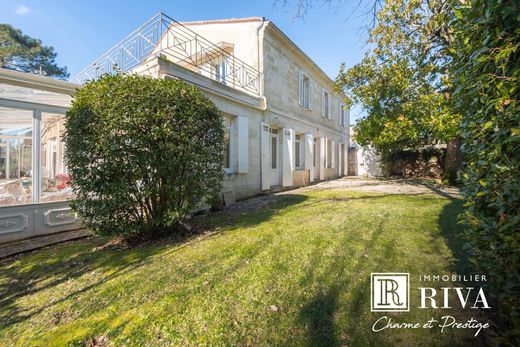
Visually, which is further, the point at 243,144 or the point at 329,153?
the point at 329,153

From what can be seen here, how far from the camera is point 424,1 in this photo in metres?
7.16

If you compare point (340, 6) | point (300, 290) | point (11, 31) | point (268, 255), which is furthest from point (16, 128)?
point (11, 31)

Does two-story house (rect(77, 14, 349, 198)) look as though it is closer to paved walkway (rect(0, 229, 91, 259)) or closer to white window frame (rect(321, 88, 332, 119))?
white window frame (rect(321, 88, 332, 119))

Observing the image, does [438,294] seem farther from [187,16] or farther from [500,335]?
[187,16]

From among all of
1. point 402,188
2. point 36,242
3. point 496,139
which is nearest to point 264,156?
point 402,188

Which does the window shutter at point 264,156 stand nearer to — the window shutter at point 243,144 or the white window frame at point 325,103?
the window shutter at point 243,144

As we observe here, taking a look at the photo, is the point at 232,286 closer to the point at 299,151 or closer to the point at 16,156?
the point at 16,156

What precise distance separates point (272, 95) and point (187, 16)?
4.81 m

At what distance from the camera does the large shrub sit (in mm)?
3768

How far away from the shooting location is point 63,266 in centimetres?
349

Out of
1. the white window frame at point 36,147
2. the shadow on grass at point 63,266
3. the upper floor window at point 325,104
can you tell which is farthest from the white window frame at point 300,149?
the white window frame at point 36,147

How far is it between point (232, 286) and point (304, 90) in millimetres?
11927

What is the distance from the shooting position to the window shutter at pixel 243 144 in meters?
7.89

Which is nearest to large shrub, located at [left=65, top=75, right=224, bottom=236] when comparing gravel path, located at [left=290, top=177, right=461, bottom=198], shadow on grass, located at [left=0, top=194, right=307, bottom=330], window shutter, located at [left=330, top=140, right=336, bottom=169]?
shadow on grass, located at [left=0, top=194, right=307, bottom=330]
